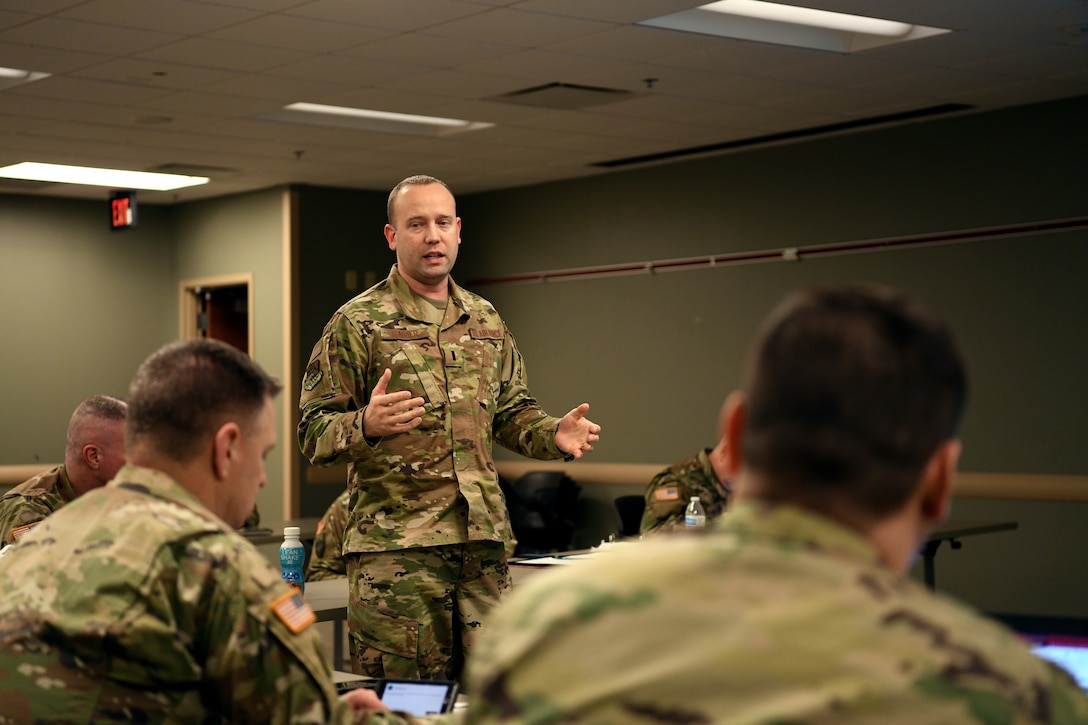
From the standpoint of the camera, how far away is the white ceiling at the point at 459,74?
6480 mm

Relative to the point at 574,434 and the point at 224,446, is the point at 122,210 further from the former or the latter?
the point at 224,446

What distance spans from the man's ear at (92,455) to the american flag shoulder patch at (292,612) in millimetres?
2068

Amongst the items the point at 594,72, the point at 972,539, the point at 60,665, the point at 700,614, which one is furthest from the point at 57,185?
the point at 700,614

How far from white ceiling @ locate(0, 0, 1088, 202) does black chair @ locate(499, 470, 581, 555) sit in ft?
8.25

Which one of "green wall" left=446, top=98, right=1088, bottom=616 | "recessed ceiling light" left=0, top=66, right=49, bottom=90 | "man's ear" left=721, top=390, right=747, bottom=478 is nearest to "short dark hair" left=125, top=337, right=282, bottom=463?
"man's ear" left=721, top=390, right=747, bottom=478

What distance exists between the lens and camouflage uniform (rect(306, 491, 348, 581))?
6559mm

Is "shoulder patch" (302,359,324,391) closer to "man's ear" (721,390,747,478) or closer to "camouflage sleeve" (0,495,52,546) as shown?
"camouflage sleeve" (0,495,52,546)

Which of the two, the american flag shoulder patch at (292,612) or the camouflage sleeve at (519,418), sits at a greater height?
the camouflage sleeve at (519,418)

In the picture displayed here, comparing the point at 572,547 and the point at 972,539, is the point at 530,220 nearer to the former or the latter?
the point at 572,547

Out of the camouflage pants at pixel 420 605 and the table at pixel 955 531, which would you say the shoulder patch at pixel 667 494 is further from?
the table at pixel 955 531

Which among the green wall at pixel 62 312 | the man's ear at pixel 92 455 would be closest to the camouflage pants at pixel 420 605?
the man's ear at pixel 92 455

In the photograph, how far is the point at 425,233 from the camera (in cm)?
383

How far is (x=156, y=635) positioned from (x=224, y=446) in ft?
1.00

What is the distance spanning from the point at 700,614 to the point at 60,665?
1.15m
